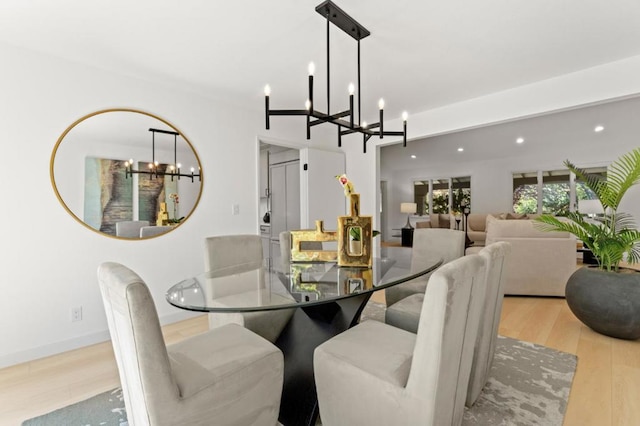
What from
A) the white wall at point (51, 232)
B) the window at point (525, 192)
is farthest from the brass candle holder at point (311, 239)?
the window at point (525, 192)

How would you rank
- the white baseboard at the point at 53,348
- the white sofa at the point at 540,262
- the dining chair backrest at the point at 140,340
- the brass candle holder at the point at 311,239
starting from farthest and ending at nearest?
the white sofa at the point at 540,262, the white baseboard at the point at 53,348, the brass candle holder at the point at 311,239, the dining chair backrest at the point at 140,340

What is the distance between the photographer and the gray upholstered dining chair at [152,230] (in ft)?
9.46

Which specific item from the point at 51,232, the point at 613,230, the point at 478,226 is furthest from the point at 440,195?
the point at 51,232

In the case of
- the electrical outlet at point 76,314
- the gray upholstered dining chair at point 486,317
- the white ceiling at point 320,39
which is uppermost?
the white ceiling at point 320,39

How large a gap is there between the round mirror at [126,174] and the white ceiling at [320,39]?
0.51 meters

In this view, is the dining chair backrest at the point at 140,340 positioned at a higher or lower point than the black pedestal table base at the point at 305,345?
higher

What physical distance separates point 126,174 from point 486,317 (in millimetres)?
3057

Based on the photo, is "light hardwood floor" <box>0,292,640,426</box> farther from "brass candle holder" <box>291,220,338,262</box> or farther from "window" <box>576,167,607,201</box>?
"window" <box>576,167,607,201</box>

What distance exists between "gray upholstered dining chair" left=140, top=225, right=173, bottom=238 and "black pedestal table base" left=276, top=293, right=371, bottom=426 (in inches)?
69.7

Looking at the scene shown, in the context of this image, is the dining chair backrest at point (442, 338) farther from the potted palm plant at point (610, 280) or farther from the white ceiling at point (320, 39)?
the potted palm plant at point (610, 280)

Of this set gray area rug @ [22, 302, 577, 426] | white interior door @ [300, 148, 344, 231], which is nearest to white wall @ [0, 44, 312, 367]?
gray area rug @ [22, 302, 577, 426]

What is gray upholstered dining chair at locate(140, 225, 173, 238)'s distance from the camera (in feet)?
9.46

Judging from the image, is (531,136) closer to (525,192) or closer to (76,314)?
(525,192)

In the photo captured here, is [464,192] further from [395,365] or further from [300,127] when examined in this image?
[395,365]
